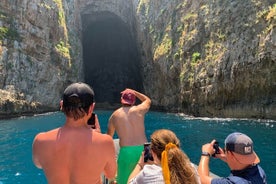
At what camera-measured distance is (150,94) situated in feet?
179

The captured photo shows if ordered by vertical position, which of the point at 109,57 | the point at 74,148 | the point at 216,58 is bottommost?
the point at 74,148

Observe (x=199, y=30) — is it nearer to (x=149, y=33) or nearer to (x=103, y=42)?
(x=149, y=33)

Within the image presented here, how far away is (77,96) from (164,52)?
43338 millimetres

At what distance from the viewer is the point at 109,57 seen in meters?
69.8

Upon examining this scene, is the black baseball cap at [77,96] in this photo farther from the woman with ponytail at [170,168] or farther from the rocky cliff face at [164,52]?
the rocky cliff face at [164,52]

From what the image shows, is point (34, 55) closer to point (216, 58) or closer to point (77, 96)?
point (216, 58)

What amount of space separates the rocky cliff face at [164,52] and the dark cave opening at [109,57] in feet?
1.55

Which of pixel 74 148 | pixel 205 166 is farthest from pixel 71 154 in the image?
pixel 205 166

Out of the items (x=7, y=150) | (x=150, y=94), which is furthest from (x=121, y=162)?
(x=150, y=94)

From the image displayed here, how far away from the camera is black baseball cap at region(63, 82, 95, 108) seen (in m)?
3.35

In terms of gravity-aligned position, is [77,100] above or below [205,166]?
above

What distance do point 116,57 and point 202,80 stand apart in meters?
35.2

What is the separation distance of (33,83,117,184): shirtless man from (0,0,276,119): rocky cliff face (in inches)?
1119

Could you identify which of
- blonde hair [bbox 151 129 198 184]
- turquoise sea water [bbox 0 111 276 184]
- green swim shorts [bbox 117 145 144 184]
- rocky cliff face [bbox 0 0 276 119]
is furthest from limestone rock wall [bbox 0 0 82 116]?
blonde hair [bbox 151 129 198 184]
